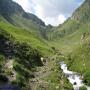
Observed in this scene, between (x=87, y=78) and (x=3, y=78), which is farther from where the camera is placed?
(x=87, y=78)

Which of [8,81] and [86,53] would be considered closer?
[8,81]

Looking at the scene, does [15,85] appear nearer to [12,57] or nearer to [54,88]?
[54,88]

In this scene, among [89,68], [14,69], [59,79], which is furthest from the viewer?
[89,68]

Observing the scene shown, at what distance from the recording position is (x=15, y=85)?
3484 inches

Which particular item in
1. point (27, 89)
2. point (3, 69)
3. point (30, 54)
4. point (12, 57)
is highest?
point (30, 54)

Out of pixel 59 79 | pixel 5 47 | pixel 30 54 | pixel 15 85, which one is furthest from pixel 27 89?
pixel 30 54

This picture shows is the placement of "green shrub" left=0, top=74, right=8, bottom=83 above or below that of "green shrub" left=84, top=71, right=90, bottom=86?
below

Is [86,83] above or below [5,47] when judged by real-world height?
below

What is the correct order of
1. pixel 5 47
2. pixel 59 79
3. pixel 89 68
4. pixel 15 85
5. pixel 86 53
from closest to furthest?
pixel 15 85, pixel 59 79, pixel 5 47, pixel 89 68, pixel 86 53

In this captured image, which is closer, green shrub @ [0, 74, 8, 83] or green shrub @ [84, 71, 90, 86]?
green shrub @ [0, 74, 8, 83]

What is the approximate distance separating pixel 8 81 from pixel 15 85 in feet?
7.03

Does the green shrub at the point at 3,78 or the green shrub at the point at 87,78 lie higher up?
the green shrub at the point at 87,78

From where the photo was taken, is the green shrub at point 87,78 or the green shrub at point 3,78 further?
the green shrub at point 87,78

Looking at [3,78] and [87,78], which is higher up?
[87,78]
